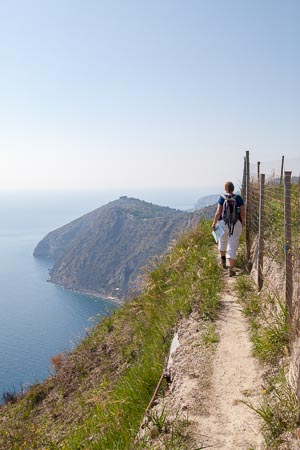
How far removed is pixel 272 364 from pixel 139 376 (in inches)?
81.8

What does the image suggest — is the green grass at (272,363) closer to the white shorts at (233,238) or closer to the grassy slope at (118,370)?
the grassy slope at (118,370)

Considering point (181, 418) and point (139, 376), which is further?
point (139, 376)

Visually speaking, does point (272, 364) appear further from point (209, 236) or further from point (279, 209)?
point (209, 236)

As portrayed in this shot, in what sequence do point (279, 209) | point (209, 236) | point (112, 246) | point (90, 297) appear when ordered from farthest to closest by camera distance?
point (112, 246)
point (90, 297)
point (209, 236)
point (279, 209)

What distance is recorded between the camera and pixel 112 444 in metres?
4.43

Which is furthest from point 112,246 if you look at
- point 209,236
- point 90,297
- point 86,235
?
point 209,236

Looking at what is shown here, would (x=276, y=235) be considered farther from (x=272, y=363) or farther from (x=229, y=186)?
(x=272, y=363)

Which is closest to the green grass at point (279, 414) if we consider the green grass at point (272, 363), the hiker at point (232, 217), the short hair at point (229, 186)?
the green grass at point (272, 363)

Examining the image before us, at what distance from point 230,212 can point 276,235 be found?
1745mm

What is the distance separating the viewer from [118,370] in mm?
9023

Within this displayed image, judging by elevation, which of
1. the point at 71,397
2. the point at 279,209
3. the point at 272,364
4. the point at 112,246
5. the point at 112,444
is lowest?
the point at 112,246

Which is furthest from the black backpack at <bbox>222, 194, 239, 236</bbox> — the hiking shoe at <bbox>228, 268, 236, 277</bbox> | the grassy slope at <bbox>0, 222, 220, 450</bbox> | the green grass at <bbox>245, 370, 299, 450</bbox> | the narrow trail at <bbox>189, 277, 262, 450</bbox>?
the green grass at <bbox>245, 370, 299, 450</bbox>

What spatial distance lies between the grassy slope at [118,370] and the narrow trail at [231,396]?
0.81 m

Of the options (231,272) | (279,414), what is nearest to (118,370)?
(231,272)
